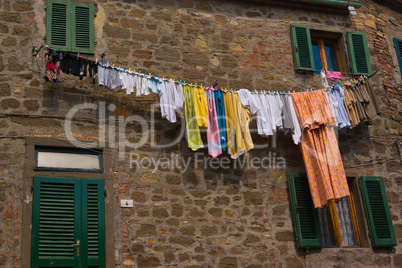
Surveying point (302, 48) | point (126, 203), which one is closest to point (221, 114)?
point (126, 203)

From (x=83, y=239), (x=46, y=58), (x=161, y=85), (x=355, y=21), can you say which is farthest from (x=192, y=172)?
(x=355, y=21)

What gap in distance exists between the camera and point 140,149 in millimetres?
9086

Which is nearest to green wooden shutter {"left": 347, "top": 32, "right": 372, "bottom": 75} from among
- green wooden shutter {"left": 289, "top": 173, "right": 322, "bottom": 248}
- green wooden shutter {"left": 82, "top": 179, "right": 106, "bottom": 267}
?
green wooden shutter {"left": 289, "top": 173, "right": 322, "bottom": 248}

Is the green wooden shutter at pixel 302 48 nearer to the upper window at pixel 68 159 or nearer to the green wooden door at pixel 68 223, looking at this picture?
the upper window at pixel 68 159

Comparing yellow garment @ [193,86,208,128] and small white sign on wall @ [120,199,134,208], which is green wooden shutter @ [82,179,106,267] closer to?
small white sign on wall @ [120,199,134,208]

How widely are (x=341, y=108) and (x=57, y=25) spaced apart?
15.8ft

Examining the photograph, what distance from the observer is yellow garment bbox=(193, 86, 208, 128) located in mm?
9133

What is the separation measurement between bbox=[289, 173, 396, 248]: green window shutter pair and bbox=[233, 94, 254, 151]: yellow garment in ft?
3.13

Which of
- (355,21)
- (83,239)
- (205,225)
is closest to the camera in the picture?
(83,239)

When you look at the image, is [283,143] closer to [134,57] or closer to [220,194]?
[220,194]

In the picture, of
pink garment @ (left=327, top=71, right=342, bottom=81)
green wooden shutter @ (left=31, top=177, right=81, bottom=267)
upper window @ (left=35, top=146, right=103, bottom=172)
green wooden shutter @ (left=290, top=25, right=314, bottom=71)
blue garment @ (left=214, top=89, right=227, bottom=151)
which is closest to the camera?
green wooden shutter @ (left=31, top=177, right=81, bottom=267)

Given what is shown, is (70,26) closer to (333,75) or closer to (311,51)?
(311,51)

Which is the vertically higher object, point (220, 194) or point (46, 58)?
point (46, 58)

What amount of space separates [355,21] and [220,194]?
4664mm
